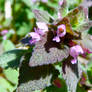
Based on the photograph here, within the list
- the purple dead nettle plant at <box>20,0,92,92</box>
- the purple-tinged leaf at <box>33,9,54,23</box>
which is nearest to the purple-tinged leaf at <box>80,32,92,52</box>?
the purple dead nettle plant at <box>20,0,92,92</box>

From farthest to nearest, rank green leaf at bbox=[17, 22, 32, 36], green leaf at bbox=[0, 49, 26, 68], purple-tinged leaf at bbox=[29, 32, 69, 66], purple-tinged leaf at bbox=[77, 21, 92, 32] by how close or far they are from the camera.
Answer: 1. green leaf at bbox=[17, 22, 32, 36]
2. green leaf at bbox=[0, 49, 26, 68]
3. purple-tinged leaf at bbox=[77, 21, 92, 32]
4. purple-tinged leaf at bbox=[29, 32, 69, 66]

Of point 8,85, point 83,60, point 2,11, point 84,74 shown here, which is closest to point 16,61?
point 8,85

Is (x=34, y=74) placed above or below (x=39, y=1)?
below

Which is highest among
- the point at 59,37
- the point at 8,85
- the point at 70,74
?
the point at 59,37

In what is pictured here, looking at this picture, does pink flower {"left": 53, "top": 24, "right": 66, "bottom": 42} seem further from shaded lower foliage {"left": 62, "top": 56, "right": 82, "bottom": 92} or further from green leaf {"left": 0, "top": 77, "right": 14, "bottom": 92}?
green leaf {"left": 0, "top": 77, "right": 14, "bottom": 92}

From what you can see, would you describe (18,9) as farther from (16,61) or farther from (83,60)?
(16,61)

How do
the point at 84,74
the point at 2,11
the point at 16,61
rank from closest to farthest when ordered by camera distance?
the point at 16,61, the point at 84,74, the point at 2,11

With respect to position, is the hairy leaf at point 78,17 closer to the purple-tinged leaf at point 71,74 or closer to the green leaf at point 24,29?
the purple-tinged leaf at point 71,74

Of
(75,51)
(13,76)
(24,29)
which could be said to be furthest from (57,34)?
(24,29)
